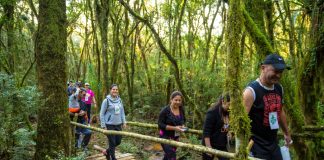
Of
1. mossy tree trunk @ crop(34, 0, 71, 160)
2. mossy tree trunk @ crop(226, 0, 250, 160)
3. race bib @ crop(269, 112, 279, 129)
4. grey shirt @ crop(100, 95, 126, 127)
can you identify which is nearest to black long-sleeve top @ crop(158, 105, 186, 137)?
grey shirt @ crop(100, 95, 126, 127)

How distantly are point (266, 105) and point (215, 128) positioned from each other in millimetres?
1655

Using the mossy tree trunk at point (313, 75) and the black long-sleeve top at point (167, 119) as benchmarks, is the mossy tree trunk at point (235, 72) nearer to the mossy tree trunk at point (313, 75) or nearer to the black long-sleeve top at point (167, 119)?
the mossy tree trunk at point (313, 75)

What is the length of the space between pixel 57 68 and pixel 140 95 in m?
13.2

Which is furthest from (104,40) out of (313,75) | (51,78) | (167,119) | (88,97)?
(313,75)

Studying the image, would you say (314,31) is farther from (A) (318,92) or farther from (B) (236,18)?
(B) (236,18)

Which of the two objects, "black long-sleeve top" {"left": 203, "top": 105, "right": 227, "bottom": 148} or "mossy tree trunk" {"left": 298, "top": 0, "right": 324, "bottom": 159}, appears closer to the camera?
"black long-sleeve top" {"left": 203, "top": 105, "right": 227, "bottom": 148}

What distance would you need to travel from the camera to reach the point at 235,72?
2676 mm

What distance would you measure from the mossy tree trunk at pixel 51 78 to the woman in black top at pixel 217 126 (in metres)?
3.35

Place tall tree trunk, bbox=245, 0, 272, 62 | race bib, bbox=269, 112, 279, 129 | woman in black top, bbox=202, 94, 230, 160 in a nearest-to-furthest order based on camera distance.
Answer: race bib, bbox=269, 112, 279, 129 < woman in black top, bbox=202, 94, 230, 160 < tall tree trunk, bbox=245, 0, 272, 62

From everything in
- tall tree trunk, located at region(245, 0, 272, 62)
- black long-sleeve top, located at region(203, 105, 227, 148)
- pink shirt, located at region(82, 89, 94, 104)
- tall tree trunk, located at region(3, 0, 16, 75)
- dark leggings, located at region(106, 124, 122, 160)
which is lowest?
dark leggings, located at region(106, 124, 122, 160)

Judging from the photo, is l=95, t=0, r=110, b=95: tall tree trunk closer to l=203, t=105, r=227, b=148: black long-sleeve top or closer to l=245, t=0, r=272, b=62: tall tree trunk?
l=245, t=0, r=272, b=62: tall tree trunk

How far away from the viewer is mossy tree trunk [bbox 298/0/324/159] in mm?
6078

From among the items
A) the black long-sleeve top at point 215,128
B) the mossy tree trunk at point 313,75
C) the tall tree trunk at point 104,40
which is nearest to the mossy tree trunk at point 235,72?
the black long-sleeve top at point 215,128

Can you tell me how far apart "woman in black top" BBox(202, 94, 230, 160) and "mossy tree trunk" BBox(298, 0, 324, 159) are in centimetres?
153
